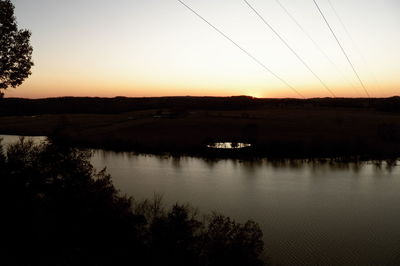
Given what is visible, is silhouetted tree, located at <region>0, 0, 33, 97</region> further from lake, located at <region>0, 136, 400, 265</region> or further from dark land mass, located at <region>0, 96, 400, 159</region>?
A: lake, located at <region>0, 136, 400, 265</region>

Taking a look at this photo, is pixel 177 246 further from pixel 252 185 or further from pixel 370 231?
pixel 252 185

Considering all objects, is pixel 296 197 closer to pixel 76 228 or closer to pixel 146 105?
pixel 76 228

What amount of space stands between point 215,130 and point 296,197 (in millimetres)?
38078

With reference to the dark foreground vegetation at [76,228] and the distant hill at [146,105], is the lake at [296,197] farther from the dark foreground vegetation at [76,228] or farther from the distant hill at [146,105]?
the distant hill at [146,105]

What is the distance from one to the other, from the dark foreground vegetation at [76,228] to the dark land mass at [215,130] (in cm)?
271

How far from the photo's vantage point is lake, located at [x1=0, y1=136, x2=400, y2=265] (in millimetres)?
18578

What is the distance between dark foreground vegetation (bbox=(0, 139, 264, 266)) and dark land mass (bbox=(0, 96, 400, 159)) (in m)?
2.71

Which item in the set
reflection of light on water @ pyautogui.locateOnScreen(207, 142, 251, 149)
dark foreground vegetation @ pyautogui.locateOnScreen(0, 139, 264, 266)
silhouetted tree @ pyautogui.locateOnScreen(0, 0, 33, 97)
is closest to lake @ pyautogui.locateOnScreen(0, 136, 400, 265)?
dark foreground vegetation @ pyautogui.locateOnScreen(0, 139, 264, 266)

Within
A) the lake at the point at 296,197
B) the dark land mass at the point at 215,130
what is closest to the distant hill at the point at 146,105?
the dark land mass at the point at 215,130

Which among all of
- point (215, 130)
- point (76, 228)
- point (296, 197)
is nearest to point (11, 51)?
point (76, 228)

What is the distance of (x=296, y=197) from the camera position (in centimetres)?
2884

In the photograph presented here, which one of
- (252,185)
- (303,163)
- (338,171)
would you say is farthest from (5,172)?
(303,163)

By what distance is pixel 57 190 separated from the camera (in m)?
13.9

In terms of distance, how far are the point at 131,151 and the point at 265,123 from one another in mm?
29239
